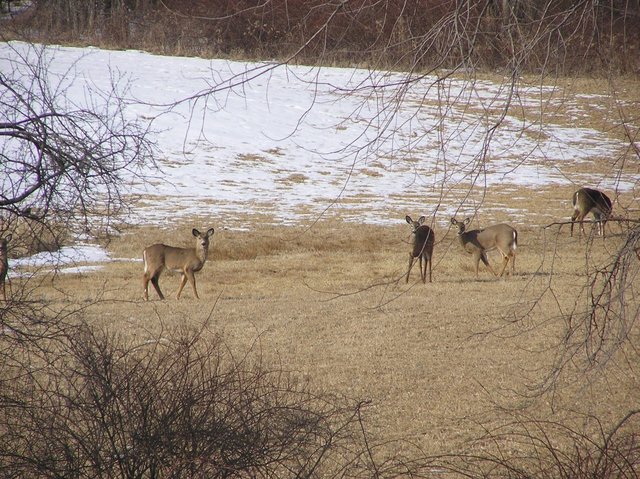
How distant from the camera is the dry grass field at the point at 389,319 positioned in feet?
28.9

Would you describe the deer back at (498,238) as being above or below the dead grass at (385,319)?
above

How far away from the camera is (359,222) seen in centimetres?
2380

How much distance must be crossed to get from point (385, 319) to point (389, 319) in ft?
0.20

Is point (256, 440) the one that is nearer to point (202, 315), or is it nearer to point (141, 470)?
point (141, 470)

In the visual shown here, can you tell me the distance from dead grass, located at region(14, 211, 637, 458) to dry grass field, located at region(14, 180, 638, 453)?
28mm

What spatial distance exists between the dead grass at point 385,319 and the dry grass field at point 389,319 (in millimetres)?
28

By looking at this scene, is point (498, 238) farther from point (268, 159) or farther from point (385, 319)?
point (268, 159)

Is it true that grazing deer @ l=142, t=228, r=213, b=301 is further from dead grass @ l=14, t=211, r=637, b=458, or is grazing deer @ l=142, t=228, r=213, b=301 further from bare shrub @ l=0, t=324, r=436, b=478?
bare shrub @ l=0, t=324, r=436, b=478

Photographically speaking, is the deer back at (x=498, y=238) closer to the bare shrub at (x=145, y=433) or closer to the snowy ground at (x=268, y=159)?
the snowy ground at (x=268, y=159)

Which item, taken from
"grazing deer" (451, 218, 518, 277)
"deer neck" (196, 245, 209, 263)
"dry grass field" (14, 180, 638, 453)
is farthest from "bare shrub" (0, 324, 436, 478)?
"grazing deer" (451, 218, 518, 277)

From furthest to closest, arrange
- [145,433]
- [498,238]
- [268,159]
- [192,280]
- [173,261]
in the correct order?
[268,159] → [498,238] → [173,261] → [192,280] → [145,433]

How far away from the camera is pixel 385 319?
1321 cm

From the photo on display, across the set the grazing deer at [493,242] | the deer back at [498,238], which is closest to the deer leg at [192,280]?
the grazing deer at [493,242]

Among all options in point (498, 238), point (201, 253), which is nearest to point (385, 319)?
point (201, 253)
